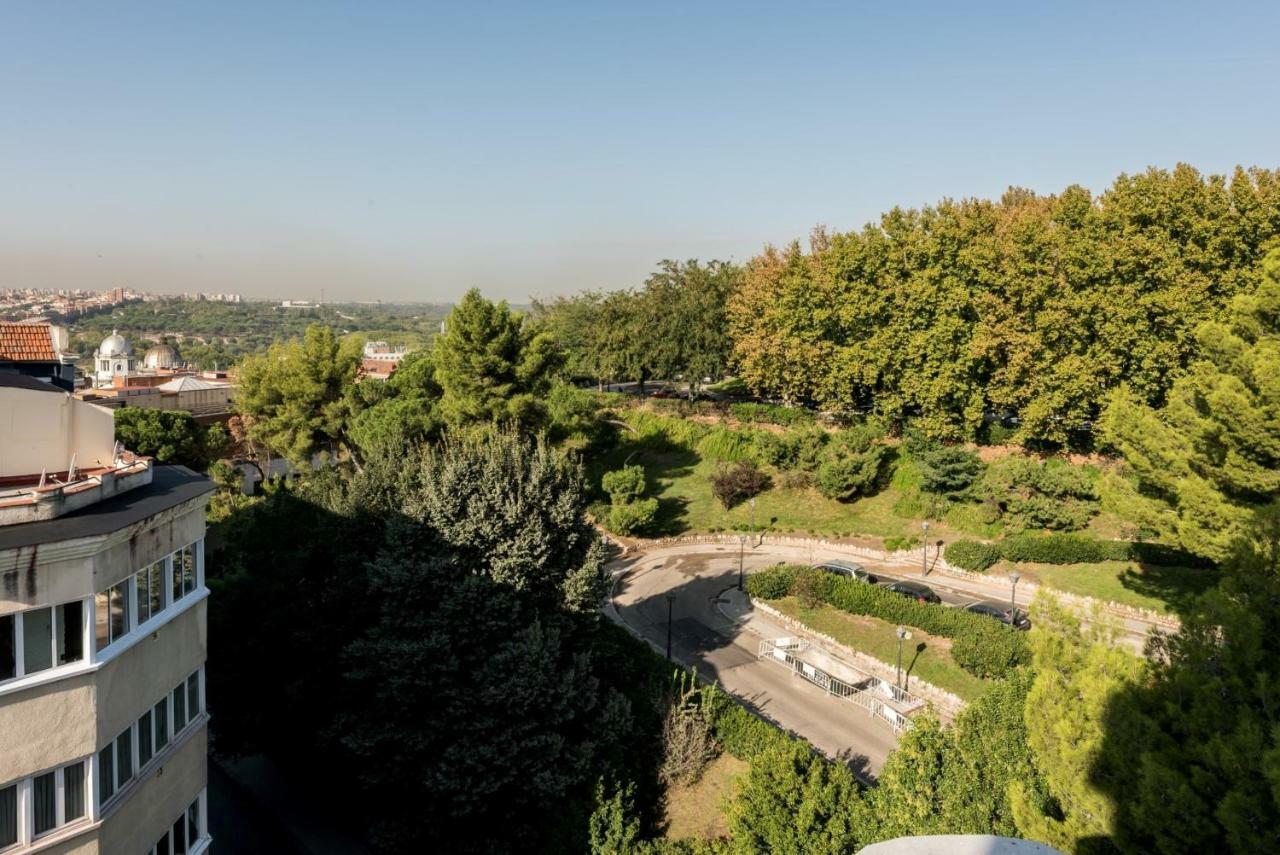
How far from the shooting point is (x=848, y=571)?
28.9 meters

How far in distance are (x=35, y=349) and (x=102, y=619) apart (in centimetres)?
1028

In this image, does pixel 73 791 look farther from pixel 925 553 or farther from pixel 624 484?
pixel 925 553

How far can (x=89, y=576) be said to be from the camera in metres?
8.02

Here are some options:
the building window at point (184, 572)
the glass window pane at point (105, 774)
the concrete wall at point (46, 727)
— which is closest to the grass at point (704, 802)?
the glass window pane at point (105, 774)

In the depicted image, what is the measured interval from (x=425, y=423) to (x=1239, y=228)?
35704mm

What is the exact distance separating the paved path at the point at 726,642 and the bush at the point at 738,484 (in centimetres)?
345

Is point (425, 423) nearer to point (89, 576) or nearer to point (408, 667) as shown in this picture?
point (408, 667)

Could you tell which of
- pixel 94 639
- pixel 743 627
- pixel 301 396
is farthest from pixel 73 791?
pixel 301 396

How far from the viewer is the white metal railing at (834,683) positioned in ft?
67.2

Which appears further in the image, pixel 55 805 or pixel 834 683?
pixel 834 683

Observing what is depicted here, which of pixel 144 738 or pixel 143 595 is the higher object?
pixel 143 595

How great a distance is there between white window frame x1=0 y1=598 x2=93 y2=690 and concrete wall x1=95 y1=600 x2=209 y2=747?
370 millimetres

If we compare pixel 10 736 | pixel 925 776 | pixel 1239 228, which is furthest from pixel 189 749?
pixel 1239 228

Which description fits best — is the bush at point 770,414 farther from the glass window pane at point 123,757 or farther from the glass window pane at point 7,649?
the glass window pane at point 7,649
